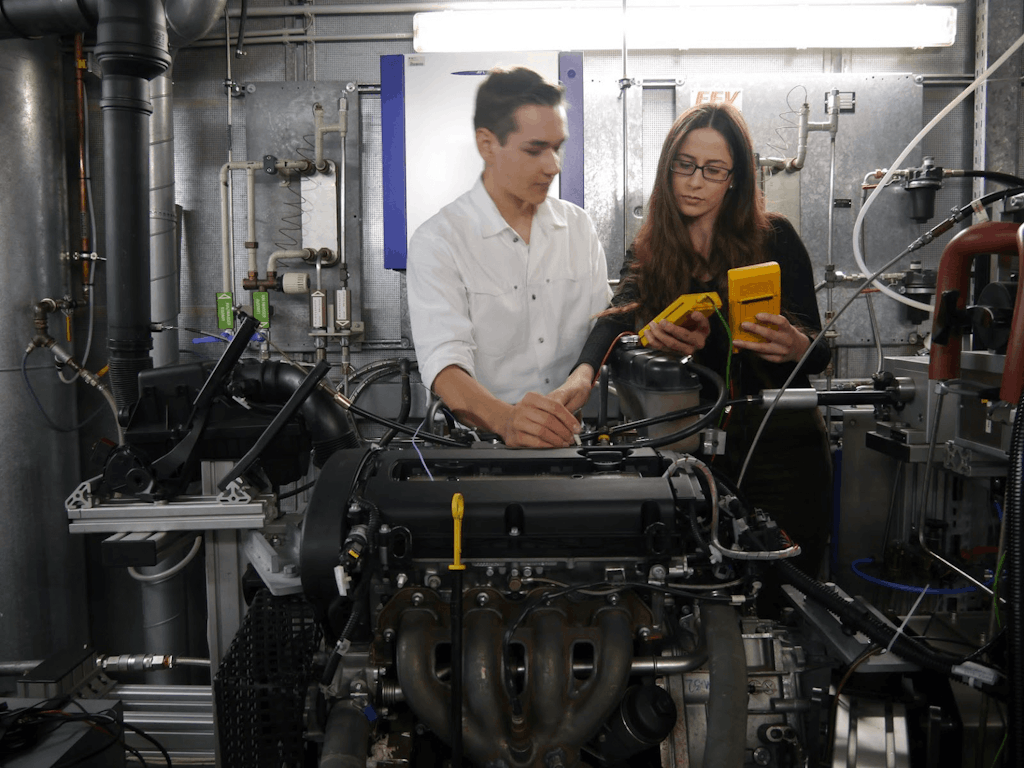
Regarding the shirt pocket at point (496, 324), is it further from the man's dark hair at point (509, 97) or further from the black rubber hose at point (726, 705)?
the black rubber hose at point (726, 705)

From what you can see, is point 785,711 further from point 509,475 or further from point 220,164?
point 220,164

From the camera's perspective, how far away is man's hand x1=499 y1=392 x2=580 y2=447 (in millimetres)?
1528

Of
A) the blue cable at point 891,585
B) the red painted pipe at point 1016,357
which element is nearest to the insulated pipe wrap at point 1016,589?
the red painted pipe at point 1016,357

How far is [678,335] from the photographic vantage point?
1.81 meters

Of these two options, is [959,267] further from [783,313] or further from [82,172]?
[82,172]

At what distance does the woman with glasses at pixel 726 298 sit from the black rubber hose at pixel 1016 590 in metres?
0.89

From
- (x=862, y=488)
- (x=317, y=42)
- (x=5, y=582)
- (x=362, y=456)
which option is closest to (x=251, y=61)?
(x=317, y=42)

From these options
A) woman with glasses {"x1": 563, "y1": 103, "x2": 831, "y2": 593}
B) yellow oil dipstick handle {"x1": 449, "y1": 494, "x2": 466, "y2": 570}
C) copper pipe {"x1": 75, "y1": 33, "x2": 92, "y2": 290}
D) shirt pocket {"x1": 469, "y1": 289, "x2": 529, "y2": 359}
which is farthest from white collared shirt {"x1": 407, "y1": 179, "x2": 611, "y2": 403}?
copper pipe {"x1": 75, "y1": 33, "x2": 92, "y2": 290}

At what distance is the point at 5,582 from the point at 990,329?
347 centimetres

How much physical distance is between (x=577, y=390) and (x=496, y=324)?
1.06 feet

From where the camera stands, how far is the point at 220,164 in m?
3.32

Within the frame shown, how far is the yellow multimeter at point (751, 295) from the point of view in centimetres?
Result: 197

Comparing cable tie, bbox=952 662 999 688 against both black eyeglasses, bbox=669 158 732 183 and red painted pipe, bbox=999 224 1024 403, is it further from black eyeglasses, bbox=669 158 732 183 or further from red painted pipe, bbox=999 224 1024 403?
black eyeglasses, bbox=669 158 732 183

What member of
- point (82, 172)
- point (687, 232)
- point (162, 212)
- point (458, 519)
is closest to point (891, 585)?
point (687, 232)
